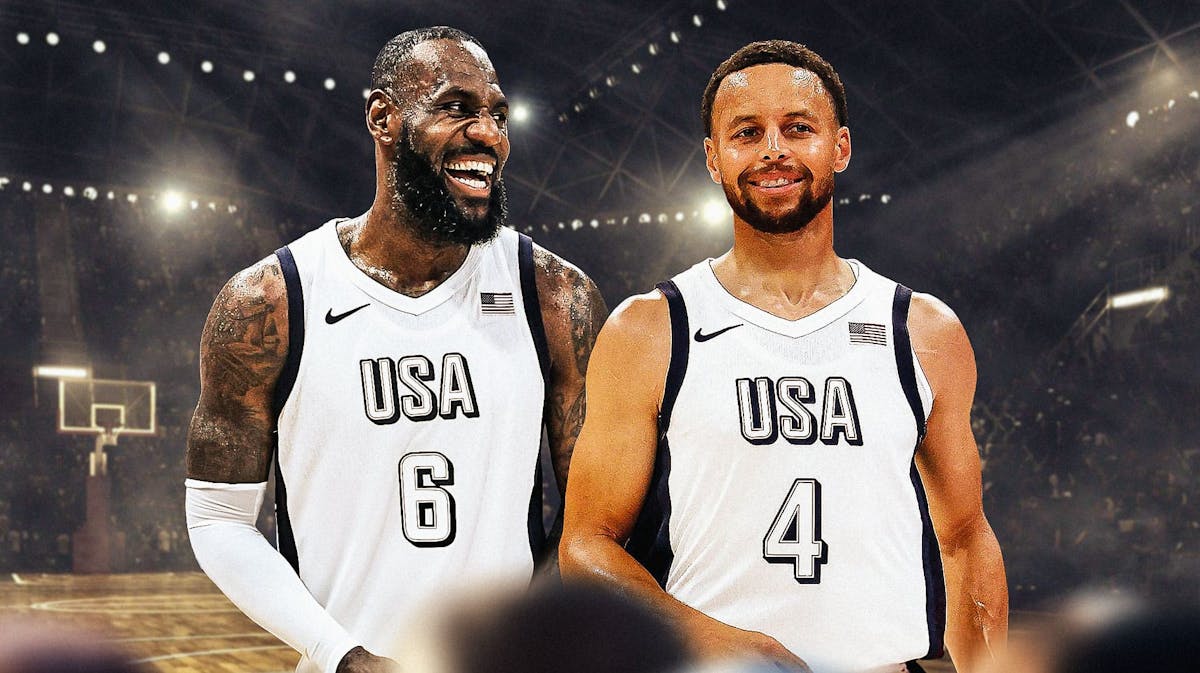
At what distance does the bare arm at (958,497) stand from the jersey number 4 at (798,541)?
275 millimetres

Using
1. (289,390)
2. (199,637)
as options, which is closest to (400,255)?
(289,390)

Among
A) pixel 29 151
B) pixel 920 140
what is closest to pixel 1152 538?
pixel 920 140

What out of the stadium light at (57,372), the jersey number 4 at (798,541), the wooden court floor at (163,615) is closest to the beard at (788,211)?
the jersey number 4 at (798,541)

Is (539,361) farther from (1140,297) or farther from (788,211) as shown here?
(1140,297)

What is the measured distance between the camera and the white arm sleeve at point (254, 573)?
7.18 feet

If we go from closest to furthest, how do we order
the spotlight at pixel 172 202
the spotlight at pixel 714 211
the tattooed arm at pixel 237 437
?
the tattooed arm at pixel 237 437
the spotlight at pixel 714 211
the spotlight at pixel 172 202

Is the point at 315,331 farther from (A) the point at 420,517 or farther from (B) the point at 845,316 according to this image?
(B) the point at 845,316

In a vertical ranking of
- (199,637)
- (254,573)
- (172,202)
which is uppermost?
(172,202)

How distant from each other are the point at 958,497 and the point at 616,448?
1.85 feet

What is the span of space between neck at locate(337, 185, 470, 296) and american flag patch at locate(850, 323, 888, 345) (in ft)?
3.08

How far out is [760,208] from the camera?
1.85m

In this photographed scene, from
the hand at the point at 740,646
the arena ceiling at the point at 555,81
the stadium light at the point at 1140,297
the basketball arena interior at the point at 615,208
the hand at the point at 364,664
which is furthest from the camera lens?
the stadium light at the point at 1140,297

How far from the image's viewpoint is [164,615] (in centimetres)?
1126

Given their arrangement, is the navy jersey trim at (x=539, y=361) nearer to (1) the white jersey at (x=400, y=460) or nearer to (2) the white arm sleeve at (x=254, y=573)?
(1) the white jersey at (x=400, y=460)
